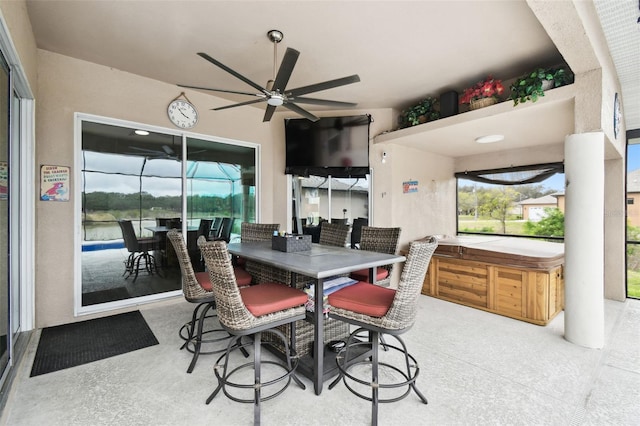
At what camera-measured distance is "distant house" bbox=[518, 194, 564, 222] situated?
500 cm

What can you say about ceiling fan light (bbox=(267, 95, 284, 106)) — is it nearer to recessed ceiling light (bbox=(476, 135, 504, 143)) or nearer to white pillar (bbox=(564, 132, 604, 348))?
white pillar (bbox=(564, 132, 604, 348))

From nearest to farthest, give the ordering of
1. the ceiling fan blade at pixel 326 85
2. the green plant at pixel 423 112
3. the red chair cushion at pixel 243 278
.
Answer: the ceiling fan blade at pixel 326 85 < the red chair cushion at pixel 243 278 < the green plant at pixel 423 112

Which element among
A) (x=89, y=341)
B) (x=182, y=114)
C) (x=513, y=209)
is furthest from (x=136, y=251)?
(x=513, y=209)

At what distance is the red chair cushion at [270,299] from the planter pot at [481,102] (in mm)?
3128

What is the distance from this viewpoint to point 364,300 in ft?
6.43

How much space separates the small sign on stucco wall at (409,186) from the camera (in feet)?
16.3

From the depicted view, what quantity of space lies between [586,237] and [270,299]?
299 centimetres

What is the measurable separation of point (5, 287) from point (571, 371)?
4.59 metres

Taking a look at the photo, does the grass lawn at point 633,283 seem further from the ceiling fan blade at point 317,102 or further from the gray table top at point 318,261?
the ceiling fan blade at point 317,102

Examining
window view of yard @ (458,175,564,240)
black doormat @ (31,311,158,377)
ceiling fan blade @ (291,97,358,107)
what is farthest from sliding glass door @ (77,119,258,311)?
window view of yard @ (458,175,564,240)

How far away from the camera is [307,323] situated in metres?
2.41

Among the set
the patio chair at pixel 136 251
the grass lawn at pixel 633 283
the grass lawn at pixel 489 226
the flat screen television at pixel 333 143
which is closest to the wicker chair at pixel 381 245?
the flat screen television at pixel 333 143

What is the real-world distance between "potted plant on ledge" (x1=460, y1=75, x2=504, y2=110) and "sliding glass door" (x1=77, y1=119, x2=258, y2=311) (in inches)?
132

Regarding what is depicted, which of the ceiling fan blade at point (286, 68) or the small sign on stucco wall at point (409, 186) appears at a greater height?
the ceiling fan blade at point (286, 68)
